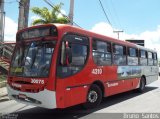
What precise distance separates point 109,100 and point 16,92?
477 centimetres

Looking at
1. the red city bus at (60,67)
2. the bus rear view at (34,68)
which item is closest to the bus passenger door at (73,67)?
the red city bus at (60,67)

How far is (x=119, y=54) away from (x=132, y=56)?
6.71 ft

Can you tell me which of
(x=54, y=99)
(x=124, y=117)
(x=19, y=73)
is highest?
(x=19, y=73)

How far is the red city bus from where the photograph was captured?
902cm

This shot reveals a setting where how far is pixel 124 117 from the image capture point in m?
9.52

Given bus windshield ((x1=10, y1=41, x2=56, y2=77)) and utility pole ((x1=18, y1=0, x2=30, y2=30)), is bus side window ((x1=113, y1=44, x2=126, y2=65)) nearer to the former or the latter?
bus windshield ((x1=10, y1=41, x2=56, y2=77))

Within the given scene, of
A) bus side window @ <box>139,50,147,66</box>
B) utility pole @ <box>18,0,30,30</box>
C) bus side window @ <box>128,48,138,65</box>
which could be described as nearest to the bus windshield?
bus side window @ <box>128,48,138,65</box>

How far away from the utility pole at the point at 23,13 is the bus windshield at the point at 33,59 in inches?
487

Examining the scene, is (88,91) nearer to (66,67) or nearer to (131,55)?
(66,67)

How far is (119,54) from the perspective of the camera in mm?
13438

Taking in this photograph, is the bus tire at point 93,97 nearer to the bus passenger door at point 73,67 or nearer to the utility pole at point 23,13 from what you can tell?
the bus passenger door at point 73,67

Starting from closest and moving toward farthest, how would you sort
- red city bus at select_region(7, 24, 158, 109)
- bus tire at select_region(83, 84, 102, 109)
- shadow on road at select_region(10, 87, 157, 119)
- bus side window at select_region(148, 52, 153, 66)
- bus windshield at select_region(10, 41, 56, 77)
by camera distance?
red city bus at select_region(7, 24, 158, 109) < bus windshield at select_region(10, 41, 56, 77) < shadow on road at select_region(10, 87, 157, 119) < bus tire at select_region(83, 84, 102, 109) < bus side window at select_region(148, 52, 153, 66)

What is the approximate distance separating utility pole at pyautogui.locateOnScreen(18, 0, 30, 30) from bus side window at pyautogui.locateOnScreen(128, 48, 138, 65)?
9.63 m

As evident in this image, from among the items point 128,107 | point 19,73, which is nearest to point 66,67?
point 19,73
